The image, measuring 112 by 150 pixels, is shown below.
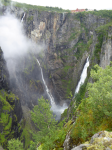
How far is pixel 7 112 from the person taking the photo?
43031 millimetres

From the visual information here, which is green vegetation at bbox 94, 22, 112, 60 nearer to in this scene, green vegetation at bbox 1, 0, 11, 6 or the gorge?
the gorge

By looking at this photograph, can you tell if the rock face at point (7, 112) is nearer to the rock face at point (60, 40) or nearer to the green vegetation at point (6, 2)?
the rock face at point (60, 40)

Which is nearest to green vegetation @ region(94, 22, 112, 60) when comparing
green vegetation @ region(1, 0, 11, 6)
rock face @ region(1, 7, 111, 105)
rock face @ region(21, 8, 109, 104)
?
rock face @ region(1, 7, 111, 105)

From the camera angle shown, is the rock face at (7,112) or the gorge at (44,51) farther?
the gorge at (44,51)

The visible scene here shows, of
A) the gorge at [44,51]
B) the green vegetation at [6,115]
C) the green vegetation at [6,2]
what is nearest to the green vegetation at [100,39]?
the gorge at [44,51]

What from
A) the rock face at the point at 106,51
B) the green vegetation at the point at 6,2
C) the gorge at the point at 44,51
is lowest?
the rock face at the point at 106,51

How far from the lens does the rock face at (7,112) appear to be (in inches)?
1537

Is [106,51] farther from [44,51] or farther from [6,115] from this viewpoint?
[44,51]

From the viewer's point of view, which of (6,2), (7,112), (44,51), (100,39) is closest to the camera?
(100,39)

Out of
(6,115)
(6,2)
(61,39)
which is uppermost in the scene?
(6,2)

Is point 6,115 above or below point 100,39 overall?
below

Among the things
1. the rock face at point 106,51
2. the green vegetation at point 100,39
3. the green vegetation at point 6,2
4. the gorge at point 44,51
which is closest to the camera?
the rock face at point 106,51

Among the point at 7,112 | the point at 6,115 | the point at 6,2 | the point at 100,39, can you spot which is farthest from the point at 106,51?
the point at 6,2

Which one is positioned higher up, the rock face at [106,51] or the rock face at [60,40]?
the rock face at [60,40]
